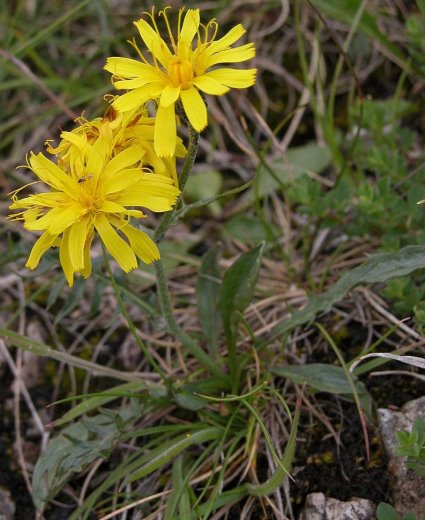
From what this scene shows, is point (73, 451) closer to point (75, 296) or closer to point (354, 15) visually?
point (75, 296)

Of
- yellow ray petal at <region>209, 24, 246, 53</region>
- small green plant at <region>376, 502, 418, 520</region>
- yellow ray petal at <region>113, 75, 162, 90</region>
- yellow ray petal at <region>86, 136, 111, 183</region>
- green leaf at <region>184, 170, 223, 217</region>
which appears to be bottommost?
small green plant at <region>376, 502, 418, 520</region>

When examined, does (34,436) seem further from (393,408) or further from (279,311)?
(393,408)

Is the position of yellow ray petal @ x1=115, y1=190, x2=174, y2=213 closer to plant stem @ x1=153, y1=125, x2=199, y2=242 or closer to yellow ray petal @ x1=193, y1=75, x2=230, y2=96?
plant stem @ x1=153, y1=125, x2=199, y2=242

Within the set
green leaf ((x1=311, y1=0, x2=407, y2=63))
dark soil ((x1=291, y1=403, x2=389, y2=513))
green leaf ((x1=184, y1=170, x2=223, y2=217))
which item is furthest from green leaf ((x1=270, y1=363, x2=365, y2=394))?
green leaf ((x1=311, y1=0, x2=407, y2=63))

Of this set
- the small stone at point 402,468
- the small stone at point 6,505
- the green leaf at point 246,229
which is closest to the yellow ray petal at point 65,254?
the small stone at point 6,505

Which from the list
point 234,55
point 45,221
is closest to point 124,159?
point 45,221
